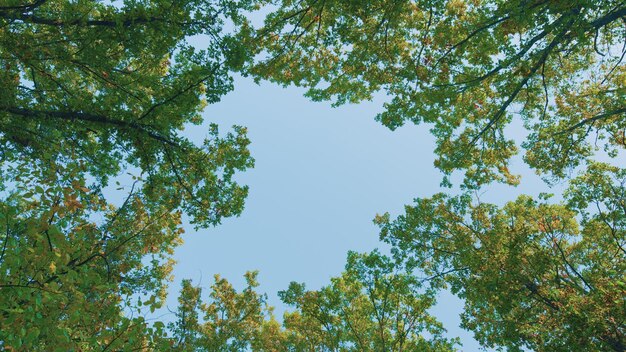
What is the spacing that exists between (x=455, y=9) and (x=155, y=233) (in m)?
9.73

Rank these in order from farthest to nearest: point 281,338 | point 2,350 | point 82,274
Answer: point 281,338 → point 82,274 → point 2,350

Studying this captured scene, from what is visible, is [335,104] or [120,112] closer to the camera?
[120,112]

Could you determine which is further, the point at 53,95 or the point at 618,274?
the point at 618,274

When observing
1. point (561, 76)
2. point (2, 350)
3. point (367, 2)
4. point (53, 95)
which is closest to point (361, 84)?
point (367, 2)

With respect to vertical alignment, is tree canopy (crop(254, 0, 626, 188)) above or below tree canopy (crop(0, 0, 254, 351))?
above

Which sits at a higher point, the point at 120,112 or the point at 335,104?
the point at 335,104

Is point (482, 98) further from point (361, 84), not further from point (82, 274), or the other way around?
point (82, 274)

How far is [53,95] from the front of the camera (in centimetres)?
891

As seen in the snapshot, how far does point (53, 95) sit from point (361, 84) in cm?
866

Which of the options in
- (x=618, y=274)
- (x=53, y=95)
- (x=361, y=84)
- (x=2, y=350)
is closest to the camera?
(x=2, y=350)

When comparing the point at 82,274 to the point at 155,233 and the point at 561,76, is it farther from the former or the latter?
the point at 561,76

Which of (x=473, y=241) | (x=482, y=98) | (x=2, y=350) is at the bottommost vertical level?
(x=2, y=350)

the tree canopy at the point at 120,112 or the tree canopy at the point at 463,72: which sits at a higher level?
the tree canopy at the point at 463,72

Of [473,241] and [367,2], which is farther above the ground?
[367,2]
